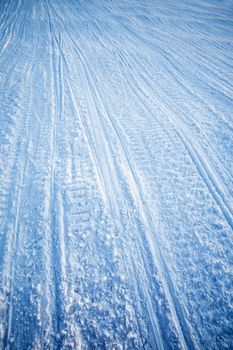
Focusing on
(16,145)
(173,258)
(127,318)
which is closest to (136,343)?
(127,318)

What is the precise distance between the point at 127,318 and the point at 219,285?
3.62ft

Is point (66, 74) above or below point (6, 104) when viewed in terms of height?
above

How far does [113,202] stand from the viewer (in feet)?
9.91

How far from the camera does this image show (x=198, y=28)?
31.2 ft

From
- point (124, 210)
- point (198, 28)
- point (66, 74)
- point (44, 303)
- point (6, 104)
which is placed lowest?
point (44, 303)

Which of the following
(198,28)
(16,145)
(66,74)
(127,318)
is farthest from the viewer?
(198,28)

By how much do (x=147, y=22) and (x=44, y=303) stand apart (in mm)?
11665

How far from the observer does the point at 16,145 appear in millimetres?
3562

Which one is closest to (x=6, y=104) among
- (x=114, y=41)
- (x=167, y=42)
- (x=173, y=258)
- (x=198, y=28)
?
(x=173, y=258)

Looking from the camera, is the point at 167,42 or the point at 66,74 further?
the point at 167,42

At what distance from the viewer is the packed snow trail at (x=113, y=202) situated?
2064 mm

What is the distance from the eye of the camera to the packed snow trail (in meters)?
2.06

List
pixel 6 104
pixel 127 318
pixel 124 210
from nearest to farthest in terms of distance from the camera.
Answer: pixel 127 318
pixel 124 210
pixel 6 104

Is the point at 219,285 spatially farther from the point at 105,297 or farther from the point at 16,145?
the point at 16,145
